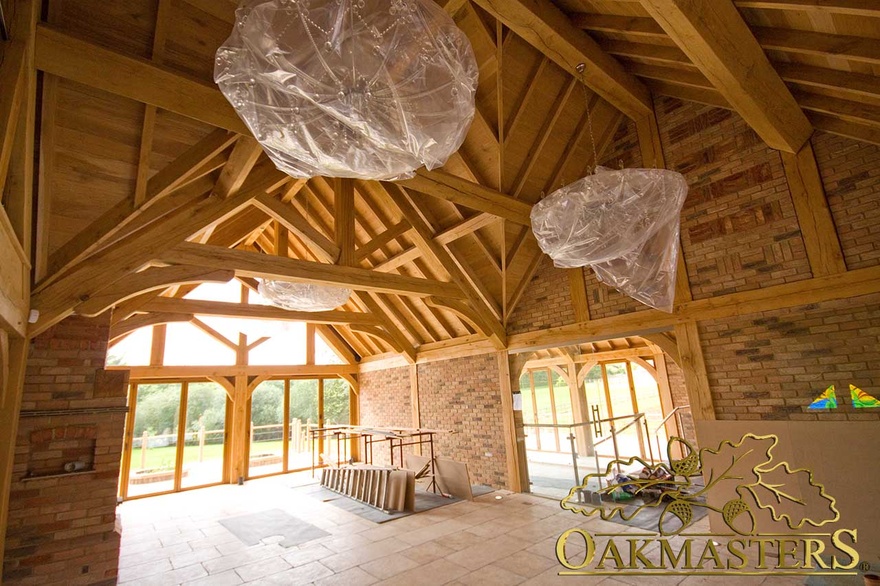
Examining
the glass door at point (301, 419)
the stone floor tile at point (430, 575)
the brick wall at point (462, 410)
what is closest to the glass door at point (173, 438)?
the glass door at point (301, 419)

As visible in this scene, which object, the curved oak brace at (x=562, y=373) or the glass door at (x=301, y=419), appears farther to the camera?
the curved oak brace at (x=562, y=373)

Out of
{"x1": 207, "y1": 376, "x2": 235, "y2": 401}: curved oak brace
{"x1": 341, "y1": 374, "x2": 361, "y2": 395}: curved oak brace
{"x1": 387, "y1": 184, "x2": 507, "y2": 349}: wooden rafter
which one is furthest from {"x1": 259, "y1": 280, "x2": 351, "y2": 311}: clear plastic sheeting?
{"x1": 341, "y1": 374, "x2": 361, "y2": 395}: curved oak brace

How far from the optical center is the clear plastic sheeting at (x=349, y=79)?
5.68ft

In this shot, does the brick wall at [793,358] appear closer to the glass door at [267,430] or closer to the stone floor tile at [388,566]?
the stone floor tile at [388,566]

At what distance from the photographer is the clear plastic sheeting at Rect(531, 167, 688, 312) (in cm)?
292

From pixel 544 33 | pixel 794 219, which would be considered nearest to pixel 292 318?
pixel 544 33

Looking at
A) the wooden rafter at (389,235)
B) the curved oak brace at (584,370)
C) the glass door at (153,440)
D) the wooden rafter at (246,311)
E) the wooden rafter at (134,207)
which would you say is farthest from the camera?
the curved oak brace at (584,370)

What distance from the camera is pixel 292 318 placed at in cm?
813

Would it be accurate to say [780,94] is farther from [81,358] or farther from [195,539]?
[195,539]

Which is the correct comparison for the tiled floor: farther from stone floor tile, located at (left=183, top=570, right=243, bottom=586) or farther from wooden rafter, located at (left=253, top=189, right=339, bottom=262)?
wooden rafter, located at (left=253, top=189, right=339, bottom=262)

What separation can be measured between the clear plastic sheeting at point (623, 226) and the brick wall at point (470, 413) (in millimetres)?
4231

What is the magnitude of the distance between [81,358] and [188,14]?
356 cm

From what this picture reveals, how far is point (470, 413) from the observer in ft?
25.4

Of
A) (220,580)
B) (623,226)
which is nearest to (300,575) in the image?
(220,580)
